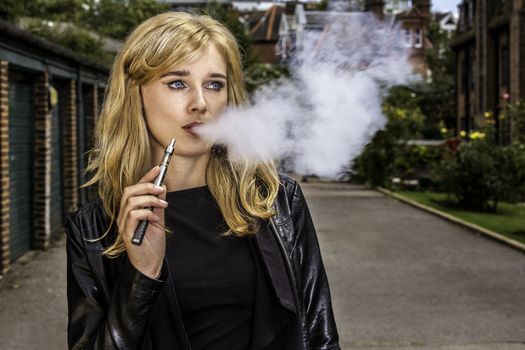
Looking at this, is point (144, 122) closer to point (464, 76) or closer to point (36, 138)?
point (36, 138)

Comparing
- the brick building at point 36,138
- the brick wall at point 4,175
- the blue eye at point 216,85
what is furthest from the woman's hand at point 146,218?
the brick wall at point 4,175

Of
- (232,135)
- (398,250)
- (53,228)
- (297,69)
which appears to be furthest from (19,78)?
(232,135)

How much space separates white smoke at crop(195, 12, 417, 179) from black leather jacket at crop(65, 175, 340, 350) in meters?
0.26

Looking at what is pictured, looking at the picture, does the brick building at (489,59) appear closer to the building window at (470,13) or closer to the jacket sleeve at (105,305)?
the building window at (470,13)

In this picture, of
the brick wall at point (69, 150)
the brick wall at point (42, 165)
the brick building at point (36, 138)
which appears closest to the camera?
the brick building at point (36, 138)

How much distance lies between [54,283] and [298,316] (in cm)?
760

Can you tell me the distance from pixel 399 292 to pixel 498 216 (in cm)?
959

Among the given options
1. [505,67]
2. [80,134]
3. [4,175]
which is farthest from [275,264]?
[505,67]

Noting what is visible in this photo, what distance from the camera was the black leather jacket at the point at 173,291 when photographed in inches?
80.7

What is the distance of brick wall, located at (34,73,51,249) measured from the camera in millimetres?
12047

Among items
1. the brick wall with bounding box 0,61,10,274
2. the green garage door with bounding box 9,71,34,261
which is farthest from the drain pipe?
the brick wall with bounding box 0,61,10,274

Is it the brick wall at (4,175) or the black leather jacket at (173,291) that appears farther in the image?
the brick wall at (4,175)

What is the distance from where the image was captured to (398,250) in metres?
12.1

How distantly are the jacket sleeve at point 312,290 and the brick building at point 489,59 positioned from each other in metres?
25.2
